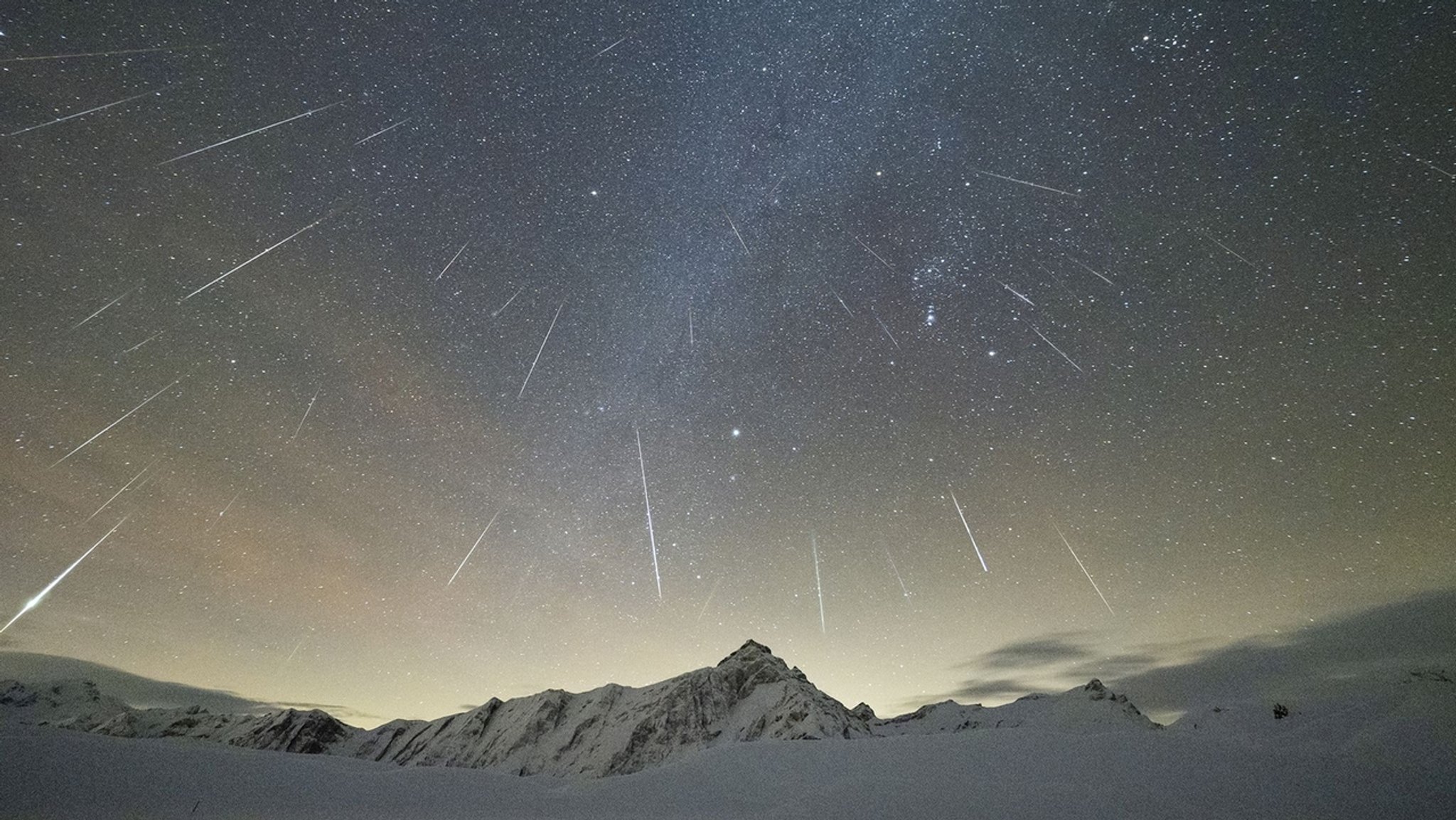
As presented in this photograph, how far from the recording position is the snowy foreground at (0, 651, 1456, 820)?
49.4 ft

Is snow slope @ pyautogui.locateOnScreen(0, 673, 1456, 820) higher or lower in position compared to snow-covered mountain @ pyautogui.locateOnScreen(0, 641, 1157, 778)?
lower

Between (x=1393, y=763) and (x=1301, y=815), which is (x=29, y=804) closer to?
(x=1301, y=815)

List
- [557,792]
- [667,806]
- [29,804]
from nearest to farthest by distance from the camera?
1. [29,804]
2. [667,806]
3. [557,792]

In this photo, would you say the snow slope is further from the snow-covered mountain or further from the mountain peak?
the mountain peak

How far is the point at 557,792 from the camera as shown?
2377 cm

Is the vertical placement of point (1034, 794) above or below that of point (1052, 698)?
below

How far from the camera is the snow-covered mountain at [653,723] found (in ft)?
287

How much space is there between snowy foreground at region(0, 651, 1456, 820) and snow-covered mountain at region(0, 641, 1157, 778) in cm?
5036

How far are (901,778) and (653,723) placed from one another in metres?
86.5

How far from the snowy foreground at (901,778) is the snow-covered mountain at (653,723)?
50.4 metres

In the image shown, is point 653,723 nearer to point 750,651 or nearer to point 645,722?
point 645,722

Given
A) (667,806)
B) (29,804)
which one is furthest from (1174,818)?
(29,804)

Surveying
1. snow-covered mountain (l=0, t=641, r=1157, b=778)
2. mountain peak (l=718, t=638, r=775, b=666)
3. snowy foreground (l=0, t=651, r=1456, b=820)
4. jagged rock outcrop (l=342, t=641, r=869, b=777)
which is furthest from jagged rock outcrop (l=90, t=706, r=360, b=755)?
snowy foreground (l=0, t=651, r=1456, b=820)

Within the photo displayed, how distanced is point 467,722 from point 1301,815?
136 meters
